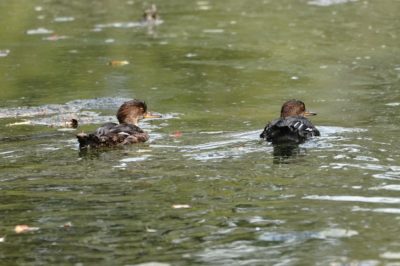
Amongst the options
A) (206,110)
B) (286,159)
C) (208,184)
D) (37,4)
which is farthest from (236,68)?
(37,4)

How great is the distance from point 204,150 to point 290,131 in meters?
1.29

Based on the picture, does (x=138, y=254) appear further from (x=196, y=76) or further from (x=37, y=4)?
(x=37, y=4)

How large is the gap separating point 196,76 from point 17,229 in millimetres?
10853

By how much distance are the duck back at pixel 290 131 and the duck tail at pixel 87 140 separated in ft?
7.01

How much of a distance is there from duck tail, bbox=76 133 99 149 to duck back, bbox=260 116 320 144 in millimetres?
2136

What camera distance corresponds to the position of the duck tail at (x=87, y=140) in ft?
40.4

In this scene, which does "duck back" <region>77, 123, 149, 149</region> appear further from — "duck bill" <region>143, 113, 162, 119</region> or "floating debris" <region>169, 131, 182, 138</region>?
"duck bill" <region>143, 113, 162, 119</region>

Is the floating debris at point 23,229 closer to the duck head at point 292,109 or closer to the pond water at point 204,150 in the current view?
the pond water at point 204,150

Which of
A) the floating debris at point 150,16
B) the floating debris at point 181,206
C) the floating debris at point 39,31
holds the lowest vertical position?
the floating debris at point 181,206

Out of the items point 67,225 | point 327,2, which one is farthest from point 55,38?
point 67,225

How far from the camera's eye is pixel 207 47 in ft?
76.1

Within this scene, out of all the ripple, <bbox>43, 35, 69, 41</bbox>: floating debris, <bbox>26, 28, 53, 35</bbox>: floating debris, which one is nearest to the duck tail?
the ripple

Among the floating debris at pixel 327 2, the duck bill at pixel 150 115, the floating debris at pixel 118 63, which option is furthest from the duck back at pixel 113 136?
the floating debris at pixel 327 2

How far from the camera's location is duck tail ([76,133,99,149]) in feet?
40.4
